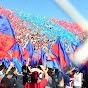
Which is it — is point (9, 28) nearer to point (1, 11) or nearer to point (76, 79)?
point (76, 79)

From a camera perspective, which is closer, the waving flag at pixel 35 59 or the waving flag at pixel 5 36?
the waving flag at pixel 5 36

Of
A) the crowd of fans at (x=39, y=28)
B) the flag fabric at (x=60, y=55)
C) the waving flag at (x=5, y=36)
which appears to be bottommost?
the flag fabric at (x=60, y=55)

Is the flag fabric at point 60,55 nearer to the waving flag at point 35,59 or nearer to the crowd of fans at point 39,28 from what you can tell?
the waving flag at point 35,59

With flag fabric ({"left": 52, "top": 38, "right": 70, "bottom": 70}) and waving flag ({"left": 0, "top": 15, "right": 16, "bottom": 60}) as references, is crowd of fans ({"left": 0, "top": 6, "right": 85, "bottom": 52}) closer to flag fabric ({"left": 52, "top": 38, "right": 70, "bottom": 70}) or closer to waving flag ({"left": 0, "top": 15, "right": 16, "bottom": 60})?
waving flag ({"left": 0, "top": 15, "right": 16, "bottom": 60})

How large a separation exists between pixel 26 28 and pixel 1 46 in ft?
72.0

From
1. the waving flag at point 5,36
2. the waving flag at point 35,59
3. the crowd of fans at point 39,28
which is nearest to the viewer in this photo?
the waving flag at point 5,36

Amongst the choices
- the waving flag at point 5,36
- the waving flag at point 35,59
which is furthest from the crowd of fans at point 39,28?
the waving flag at point 5,36

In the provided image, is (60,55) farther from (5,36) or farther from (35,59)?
(35,59)

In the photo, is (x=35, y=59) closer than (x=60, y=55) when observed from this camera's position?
No

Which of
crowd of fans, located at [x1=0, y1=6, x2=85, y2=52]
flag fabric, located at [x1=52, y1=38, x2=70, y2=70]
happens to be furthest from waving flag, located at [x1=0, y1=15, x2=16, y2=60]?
crowd of fans, located at [x1=0, y1=6, x2=85, y2=52]

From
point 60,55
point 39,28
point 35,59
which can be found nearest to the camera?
point 60,55

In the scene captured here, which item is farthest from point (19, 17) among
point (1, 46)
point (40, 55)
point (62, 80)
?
point (62, 80)

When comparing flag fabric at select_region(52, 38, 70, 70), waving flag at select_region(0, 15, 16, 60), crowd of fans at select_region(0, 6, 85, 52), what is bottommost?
flag fabric at select_region(52, 38, 70, 70)

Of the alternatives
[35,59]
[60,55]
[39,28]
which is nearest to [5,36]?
[60,55]
